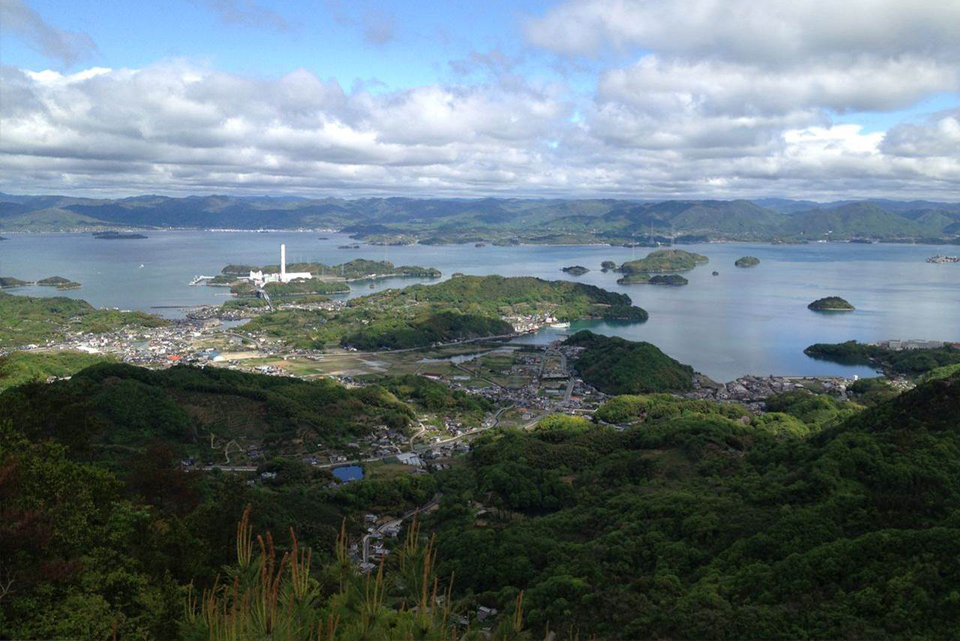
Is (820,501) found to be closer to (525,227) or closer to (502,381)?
(502,381)

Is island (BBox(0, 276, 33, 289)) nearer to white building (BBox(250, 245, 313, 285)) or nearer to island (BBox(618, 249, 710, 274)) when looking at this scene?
white building (BBox(250, 245, 313, 285))

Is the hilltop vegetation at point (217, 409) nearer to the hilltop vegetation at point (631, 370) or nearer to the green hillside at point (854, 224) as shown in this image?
the hilltop vegetation at point (631, 370)

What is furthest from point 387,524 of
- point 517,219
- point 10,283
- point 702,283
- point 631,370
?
point 517,219

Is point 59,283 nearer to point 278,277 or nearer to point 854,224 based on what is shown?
point 278,277

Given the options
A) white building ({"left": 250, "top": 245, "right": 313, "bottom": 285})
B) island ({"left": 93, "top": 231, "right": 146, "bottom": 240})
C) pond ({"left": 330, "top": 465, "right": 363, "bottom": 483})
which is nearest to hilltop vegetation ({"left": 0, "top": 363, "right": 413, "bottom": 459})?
pond ({"left": 330, "top": 465, "right": 363, "bottom": 483})

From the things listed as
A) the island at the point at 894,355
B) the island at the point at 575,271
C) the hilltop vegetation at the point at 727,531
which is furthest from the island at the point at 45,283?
the island at the point at 894,355

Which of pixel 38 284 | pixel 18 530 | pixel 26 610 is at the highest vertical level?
pixel 18 530

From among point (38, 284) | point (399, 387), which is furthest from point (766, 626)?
point (38, 284)
